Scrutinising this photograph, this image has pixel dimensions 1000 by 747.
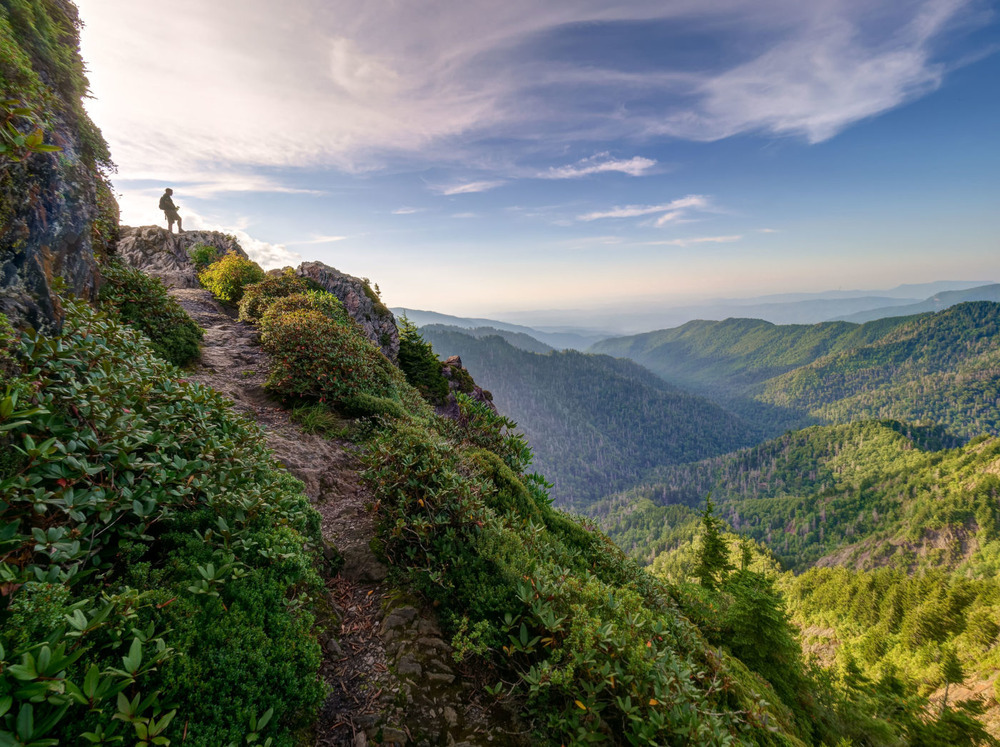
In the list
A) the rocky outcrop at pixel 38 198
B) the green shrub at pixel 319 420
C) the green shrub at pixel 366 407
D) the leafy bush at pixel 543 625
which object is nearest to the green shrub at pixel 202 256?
the rocky outcrop at pixel 38 198

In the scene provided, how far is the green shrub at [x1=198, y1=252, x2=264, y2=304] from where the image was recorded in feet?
61.5

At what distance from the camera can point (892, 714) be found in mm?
15039

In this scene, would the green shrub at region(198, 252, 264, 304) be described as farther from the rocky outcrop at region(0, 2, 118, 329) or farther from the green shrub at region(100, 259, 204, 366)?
the rocky outcrop at region(0, 2, 118, 329)

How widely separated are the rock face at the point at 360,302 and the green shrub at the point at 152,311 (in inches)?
364

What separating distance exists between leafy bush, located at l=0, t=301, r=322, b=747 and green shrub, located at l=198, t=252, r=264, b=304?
16076 mm

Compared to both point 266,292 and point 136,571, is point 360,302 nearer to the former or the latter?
point 266,292

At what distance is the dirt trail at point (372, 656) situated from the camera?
3.86 m

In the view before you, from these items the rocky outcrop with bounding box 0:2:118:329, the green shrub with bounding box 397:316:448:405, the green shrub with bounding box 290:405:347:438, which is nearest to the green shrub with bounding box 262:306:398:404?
the green shrub with bounding box 290:405:347:438

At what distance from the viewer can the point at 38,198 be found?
5000mm

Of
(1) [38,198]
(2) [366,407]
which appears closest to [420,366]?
(2) [366,407]

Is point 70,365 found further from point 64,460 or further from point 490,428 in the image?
point 490,428

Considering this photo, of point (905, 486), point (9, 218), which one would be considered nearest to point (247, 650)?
point (9, 218)

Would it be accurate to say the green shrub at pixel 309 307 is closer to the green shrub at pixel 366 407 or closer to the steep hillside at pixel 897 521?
the green shrub at pixel 366 407

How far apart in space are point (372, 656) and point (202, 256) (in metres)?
26.2
